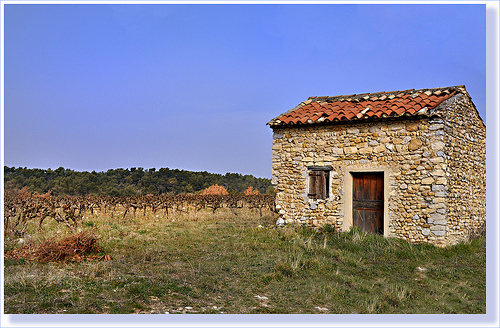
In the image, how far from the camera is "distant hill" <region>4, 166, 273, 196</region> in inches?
1366

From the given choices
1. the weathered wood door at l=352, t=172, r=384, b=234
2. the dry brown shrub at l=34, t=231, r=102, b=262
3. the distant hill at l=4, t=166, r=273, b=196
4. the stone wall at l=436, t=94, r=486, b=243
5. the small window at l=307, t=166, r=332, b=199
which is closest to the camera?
the dry brown shrub at l=34, t=231, r=102, b=262

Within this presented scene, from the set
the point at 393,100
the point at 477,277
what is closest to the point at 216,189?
the point at 393,100

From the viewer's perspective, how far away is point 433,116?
9.41 m

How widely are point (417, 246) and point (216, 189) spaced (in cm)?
2704

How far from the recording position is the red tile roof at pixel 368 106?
32.0 feet

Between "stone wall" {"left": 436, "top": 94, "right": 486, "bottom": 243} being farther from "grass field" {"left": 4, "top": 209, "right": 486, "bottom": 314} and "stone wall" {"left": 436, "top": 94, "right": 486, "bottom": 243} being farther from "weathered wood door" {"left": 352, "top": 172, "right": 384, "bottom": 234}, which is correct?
"weathered wood door" {"left": 352, "top": 172, "right": 384, "bottom": 234}

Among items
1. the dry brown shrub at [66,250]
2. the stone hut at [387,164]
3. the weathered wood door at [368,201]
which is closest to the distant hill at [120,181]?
the dry brown shrub at [66,250]

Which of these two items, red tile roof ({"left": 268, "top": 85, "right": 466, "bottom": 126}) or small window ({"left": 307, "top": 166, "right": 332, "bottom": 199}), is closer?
red tile roof ({"left": 268, "top": 85, "right": 466, "bottom": 126})

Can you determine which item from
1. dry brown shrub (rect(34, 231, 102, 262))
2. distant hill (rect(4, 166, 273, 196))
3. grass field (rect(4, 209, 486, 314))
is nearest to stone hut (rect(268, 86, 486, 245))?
grass field (rect(4, 209, 486, 314))

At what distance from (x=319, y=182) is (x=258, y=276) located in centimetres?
421

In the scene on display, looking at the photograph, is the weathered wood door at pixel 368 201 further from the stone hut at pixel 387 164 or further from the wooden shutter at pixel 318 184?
the wooden shutter at pixel 318 184

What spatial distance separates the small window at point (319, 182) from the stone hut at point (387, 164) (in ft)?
0.09

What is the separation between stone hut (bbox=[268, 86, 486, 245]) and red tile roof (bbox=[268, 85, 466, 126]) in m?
0.03

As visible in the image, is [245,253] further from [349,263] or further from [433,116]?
[433,116]
